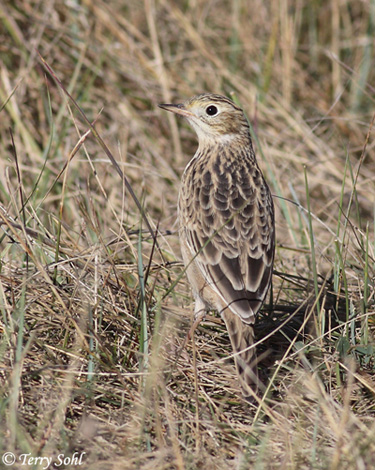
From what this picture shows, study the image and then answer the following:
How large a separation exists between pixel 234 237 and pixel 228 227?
0.09 meters

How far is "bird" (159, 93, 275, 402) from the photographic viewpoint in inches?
167

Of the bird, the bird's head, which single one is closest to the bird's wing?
the bird

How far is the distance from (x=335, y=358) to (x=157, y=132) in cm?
421

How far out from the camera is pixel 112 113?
25.8ft

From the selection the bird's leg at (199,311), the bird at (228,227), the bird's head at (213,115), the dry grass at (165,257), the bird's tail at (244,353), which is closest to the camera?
the dry grass at (165,257)

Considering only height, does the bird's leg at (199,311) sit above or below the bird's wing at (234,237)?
below

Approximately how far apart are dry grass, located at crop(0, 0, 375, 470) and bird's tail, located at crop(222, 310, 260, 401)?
132 millimetres

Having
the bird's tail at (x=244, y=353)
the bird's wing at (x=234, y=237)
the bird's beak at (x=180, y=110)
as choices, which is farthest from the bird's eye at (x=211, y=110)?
the bird's tail at (x=244, y=353)

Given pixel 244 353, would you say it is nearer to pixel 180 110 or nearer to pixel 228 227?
pixel 228 227

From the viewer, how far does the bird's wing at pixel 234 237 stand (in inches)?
169

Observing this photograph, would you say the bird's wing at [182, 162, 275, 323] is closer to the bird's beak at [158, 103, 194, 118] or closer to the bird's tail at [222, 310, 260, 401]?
the bird's tail at [222, 310, 260, 401]

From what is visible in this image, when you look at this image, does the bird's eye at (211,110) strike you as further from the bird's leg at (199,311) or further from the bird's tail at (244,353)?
the bird's tail at (244,353)

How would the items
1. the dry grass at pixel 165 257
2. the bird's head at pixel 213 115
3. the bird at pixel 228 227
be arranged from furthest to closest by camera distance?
the bird's head at pixel 213 115 → the bird at pixel 228 227 → the dry grass at pixel 165 257

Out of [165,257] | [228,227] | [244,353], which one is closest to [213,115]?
[165,257]
